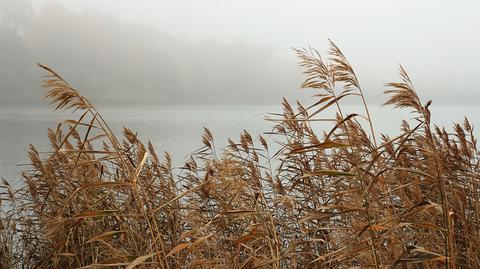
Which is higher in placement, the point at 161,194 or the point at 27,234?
the point at 161,194

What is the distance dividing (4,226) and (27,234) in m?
0.28

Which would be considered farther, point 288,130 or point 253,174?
point 288,130

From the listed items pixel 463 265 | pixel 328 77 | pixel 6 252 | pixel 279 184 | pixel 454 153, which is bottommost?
pixel 6 252

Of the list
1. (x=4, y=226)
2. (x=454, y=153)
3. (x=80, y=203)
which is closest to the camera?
(x=454, y=153)

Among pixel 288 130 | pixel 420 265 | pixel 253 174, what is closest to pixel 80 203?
pixel 253 174

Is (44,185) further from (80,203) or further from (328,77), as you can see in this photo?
(328,77)

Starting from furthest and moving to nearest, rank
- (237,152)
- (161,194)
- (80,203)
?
(237,152) → (161,194) → (80,203)

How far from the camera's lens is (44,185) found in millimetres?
5676

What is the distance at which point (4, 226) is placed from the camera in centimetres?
560

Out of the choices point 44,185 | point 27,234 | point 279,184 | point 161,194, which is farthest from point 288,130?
point 27,234

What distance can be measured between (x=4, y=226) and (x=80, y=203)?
1.66 m

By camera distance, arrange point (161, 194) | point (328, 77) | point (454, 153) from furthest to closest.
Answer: point (161, 194) → point (454, 153) → point (328, 77)

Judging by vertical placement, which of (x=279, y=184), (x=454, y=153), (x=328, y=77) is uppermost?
(x=328, y=77)

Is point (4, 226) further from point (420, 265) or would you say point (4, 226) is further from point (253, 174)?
point (420, 265)
